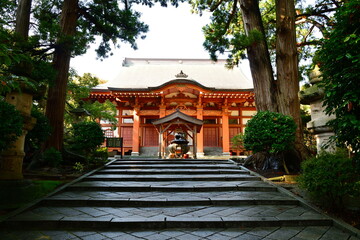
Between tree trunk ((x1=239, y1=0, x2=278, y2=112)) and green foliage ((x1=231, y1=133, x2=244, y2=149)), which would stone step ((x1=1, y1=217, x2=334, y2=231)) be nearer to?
tree trunk ((x1=239, y1=0, x2=278, y2=112))

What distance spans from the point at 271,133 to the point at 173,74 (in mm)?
14190

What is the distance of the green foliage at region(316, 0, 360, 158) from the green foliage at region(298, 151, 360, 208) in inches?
18.3

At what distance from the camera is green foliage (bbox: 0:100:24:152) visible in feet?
10.8

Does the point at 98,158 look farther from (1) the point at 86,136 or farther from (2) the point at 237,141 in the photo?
(2) the point at 237,141

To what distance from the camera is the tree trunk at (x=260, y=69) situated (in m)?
7.41

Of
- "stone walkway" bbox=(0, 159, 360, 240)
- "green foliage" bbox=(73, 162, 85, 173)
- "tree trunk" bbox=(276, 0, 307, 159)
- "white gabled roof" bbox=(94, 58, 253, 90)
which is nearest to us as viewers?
"stone walkway" bbox=(0, 159, 360, 240)

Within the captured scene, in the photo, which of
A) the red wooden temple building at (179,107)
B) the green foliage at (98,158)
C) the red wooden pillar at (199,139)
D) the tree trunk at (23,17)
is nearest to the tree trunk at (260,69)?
the red wooden temple building at (179,107)

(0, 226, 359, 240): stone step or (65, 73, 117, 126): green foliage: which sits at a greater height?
(65, 73, 117, 126): green foliage

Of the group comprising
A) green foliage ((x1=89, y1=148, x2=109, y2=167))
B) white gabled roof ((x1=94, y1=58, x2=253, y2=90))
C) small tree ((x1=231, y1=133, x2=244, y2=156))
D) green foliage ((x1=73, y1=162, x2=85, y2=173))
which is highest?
white gabled roof ((x1=94, y1=58, x2=253, y2=90))

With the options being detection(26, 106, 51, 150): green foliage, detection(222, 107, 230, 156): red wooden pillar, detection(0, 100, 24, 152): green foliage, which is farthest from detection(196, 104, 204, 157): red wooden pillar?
detection(0, 100, 24, 152): green foliage

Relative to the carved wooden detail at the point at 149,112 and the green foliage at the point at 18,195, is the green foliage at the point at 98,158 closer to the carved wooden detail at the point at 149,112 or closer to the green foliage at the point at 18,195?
the green foliage at the point at 18,195

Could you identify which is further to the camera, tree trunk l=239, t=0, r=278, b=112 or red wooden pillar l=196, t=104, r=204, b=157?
red wooden pillar l=196, t=104, r=204, b=157

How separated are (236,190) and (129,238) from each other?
304 centimetres

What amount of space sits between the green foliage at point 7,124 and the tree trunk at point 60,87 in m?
3.75
